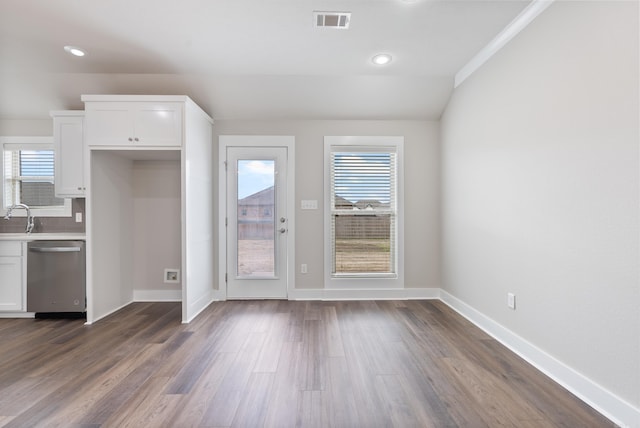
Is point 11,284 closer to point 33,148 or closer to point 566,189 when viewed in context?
point 33,148

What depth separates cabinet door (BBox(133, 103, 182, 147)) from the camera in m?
2.95

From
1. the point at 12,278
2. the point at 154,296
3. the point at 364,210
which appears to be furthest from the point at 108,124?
the point at 364,210

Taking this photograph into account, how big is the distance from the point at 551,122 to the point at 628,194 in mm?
741

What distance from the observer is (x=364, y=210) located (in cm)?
387

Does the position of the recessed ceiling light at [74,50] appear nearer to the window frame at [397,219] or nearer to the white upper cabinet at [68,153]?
the white upper cabinet at [68,153]

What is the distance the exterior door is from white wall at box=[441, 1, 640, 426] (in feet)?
7.51

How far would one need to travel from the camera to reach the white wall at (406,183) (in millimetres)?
3808

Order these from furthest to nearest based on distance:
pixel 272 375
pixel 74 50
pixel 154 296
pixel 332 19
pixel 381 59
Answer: pixel 154 296 < pixel 381 59 < pixel 74 50 < pixel 332 19 < pixel 272 375

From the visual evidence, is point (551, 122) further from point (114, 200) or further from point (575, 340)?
point (114, 200)

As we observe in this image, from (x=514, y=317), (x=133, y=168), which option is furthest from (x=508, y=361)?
(x=133, y=168)

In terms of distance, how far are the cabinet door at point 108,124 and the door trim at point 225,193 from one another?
3.46ft

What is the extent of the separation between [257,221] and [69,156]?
216 cm

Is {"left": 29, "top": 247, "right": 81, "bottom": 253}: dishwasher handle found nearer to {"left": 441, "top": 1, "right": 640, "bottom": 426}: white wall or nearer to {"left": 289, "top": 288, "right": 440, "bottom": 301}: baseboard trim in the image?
{"left": 289, "top": 288, "right": 440, "bottom": 301}: baseboard trim

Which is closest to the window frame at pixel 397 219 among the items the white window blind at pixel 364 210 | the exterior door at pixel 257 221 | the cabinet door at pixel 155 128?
the white window blind at pixel 364 210
